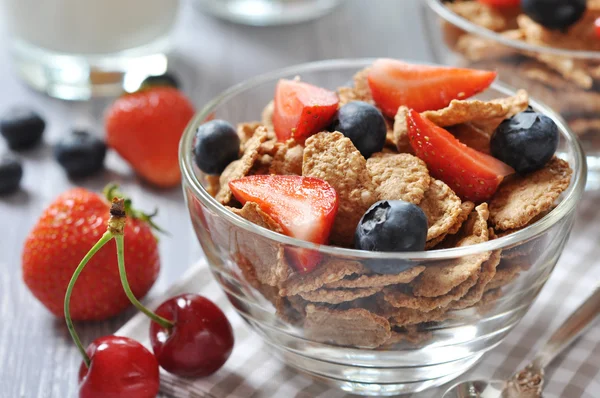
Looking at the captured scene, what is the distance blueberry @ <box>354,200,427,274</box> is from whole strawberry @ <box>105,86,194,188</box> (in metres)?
0.74

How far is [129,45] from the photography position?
1783 mm

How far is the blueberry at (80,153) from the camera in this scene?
4.91 feet

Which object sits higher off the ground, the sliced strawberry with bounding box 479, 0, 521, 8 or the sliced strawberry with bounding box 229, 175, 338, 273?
the sliced strawberry with bounding box 479, 0, 521, 8

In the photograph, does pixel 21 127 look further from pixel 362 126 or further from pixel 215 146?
pixel 362 126

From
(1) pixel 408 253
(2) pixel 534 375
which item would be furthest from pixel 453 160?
(2) pixel 534 375

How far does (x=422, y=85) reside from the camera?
1.03 meters

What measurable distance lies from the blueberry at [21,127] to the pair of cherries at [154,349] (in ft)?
2.39

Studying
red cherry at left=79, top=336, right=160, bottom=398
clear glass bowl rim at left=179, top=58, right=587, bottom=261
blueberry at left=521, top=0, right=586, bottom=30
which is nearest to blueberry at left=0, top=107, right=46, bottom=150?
clear glass bowl rim at left=179, top=58, right=587, bottom=261

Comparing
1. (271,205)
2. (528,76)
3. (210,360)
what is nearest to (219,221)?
(271,205)

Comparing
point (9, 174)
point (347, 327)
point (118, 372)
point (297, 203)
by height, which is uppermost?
point (297, 203)

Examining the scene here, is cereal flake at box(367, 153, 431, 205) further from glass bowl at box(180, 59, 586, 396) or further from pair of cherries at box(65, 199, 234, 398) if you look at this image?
pair of cherries at box(65, 199, 234, 398)

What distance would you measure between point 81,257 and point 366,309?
1.54 ft

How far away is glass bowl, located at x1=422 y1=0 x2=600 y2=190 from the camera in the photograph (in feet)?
4.41

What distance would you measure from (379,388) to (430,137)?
310 millimetres
